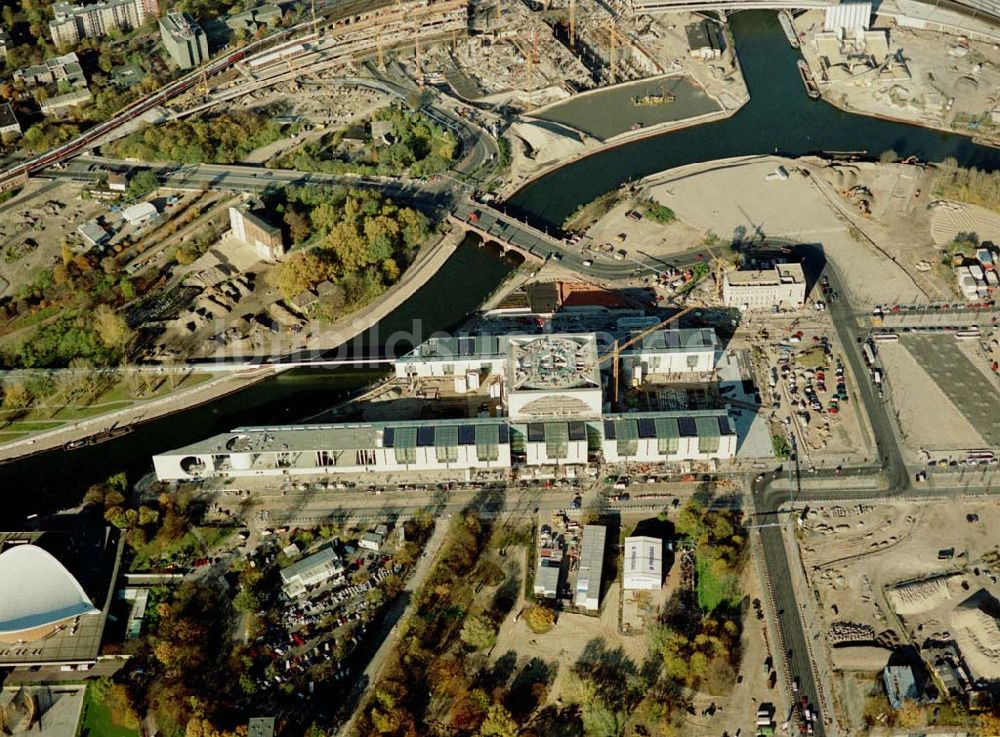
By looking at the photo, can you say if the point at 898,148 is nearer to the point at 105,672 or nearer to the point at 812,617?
the point at 812,617

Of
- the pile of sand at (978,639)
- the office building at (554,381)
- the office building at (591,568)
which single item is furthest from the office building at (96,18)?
the pile of sand at (978,639)

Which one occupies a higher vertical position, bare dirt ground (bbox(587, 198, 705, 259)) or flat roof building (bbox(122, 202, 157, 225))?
flat roof building (bbox(122, 202, 157, 225))

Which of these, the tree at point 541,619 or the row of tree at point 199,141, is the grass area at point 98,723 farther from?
the row of tree at point 199,141

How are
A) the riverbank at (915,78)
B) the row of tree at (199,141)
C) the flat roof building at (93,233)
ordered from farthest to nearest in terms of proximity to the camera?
the riverbank at (915,78), the row of tree at (199,141), the flat roof building at (93,233)

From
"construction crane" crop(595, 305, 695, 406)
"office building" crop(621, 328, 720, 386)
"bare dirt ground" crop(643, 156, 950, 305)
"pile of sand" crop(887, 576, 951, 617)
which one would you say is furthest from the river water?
"pile of sand" crop(887, 576, 951, 617)

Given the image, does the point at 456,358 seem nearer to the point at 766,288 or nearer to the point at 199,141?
the point at 766,288

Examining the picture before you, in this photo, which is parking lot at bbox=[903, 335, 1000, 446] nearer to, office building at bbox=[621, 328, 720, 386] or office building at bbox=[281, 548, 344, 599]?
office building at bbox=[621, 328, 720, 386]
